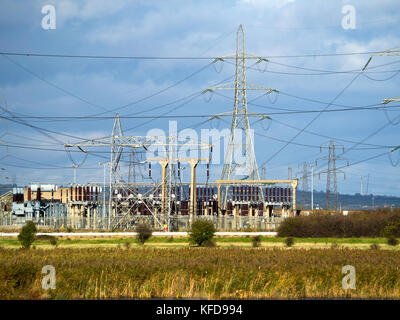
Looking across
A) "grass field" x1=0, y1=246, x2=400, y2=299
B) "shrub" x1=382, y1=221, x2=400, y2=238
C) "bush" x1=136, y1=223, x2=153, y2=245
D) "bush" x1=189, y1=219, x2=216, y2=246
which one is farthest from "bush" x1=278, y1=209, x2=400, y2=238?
"grass field" x1=0, y1=246, x2=400, y2=299

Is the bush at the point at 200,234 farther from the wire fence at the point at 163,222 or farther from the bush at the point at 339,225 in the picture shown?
the wire fence at the point at 163,222

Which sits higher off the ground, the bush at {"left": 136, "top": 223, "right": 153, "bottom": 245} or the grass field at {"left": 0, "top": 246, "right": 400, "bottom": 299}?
the grass field at {"left": 0, "top": 246, "right": 400, "bottom": 299}

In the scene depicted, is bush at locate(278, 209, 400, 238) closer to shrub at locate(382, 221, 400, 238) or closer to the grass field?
shrub at locate(382, 221, 400, 238)

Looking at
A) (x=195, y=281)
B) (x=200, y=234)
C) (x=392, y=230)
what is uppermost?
(x=195, y=281)

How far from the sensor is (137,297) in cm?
2180

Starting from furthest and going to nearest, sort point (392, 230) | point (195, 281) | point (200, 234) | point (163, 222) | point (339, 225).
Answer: point (163, 222)
point (339, 225)
point (392, 230)
point (200, 234)
point (195, 281)

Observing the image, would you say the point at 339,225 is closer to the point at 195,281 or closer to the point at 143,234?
the point at 143,234

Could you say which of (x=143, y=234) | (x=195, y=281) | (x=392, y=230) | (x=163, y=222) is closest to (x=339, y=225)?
(x=392, y=230)

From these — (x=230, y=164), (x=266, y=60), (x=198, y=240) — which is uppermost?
(x=266, y=60)

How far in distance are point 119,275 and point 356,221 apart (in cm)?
5019

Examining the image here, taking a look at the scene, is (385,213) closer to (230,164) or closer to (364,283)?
(230,164)
